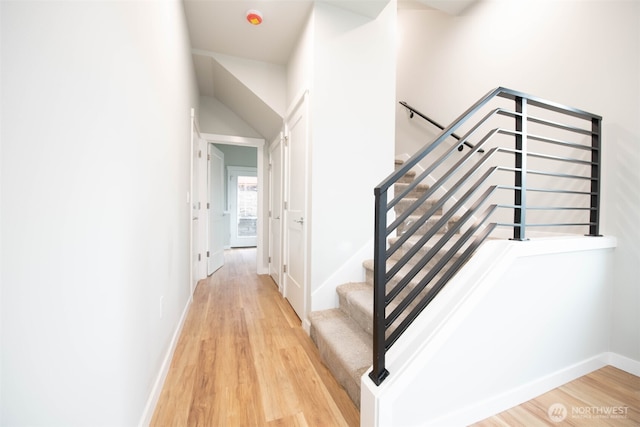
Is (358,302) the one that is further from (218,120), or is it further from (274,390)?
(218,120)

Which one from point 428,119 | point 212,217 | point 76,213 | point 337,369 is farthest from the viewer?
point 212,217

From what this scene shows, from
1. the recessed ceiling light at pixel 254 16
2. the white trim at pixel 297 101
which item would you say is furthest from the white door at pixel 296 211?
the recessed ceiling light at pixel 254 16

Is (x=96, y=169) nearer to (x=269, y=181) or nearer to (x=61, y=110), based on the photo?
(x=61, y=110)

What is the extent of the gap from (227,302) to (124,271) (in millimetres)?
1927

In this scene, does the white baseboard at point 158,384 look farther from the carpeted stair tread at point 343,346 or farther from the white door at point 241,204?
the white door at point 241,204

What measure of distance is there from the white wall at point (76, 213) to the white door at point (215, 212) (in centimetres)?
253

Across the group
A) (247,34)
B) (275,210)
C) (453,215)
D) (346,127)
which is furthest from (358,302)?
(247,34)

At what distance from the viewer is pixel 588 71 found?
174 cm

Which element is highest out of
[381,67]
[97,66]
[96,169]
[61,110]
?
[381,67]

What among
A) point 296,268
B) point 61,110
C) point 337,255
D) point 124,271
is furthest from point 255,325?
point 61,110

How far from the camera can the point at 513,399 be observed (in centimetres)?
129

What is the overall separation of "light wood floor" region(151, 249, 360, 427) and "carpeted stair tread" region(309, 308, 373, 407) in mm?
64

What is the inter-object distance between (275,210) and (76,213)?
287 cm

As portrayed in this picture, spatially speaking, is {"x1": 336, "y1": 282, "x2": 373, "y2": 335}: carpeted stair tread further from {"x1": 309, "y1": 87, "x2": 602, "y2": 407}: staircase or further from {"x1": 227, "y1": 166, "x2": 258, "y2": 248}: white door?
{"x1": 227, "y1": 166, "x2": 258, "y2": 248}: white door
